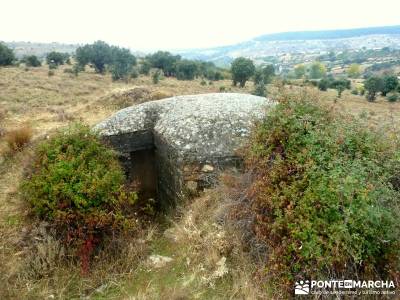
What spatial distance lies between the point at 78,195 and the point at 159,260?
4.91 feet

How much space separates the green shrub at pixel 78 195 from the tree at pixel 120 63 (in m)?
28.7

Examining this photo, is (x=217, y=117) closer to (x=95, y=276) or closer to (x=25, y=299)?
(x=95, y=276)

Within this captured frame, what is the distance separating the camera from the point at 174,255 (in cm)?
479

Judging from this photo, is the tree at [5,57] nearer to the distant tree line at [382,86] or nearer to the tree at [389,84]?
the distant tree line at [382,86]

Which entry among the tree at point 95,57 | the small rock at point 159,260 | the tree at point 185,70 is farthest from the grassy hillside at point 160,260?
the tree at point 95,57

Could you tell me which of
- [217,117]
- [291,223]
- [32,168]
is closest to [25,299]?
[32,168]

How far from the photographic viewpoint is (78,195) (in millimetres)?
5113

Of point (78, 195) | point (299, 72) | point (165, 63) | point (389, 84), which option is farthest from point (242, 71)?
point (299, 72)

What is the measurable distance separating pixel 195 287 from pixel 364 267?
176 centimetres

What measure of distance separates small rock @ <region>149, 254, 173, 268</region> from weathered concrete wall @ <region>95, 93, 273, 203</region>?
1.77 meters

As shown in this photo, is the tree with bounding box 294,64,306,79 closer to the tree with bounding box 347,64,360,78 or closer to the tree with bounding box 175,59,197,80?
the tree with bounding box 347,64,360,78

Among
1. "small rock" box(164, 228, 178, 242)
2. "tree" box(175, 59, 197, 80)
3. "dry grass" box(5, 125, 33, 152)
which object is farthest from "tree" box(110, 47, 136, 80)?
"small rock" box(164, 228, 178, 242)

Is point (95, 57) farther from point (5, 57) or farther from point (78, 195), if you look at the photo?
point (78, 195)

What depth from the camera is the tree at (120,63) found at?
1331 inches
